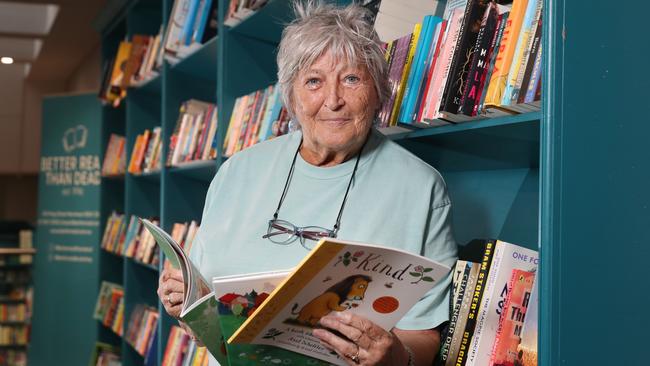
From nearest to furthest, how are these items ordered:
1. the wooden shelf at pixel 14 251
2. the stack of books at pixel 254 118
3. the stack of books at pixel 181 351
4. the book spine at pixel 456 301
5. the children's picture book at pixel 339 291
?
the children's picture book at pixel 339 291 < the book spine at pixel 456 301 < the stack of books at pixel 254 118 < the stack of books at pixel 181 351 < the wooden shelf at pixel 14 251

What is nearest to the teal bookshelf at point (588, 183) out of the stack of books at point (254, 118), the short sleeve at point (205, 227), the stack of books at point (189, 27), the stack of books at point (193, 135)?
the short sleeve at point (205, 227)

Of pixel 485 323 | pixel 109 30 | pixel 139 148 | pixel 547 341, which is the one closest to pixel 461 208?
pixel 485 323

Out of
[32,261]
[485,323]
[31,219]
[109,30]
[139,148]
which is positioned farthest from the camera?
[31,219]

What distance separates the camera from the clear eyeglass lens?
4.53 feet

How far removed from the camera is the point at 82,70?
7633 mm

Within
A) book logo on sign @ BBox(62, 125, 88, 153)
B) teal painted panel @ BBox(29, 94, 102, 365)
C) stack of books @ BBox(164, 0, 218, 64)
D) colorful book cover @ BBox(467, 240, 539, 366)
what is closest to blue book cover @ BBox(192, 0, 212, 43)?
stack of books @ BBox(164, 0, 218, 64)

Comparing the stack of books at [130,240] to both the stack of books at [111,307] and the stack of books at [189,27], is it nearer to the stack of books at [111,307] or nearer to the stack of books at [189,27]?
the stack of books at [111,307]

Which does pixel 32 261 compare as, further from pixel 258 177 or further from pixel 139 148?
pixel 258 177

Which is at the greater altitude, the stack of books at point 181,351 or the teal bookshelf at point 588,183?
the teal bookshelf at point 588,183

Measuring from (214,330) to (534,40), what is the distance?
2.70ft

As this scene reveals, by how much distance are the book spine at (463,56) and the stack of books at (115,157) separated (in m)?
3.16

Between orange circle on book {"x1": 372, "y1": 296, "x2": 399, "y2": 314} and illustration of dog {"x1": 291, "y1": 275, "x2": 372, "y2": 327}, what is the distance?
35 millimetres

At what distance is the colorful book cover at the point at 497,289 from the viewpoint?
4.17ft

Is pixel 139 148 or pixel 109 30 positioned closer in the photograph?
pixel 139 148
